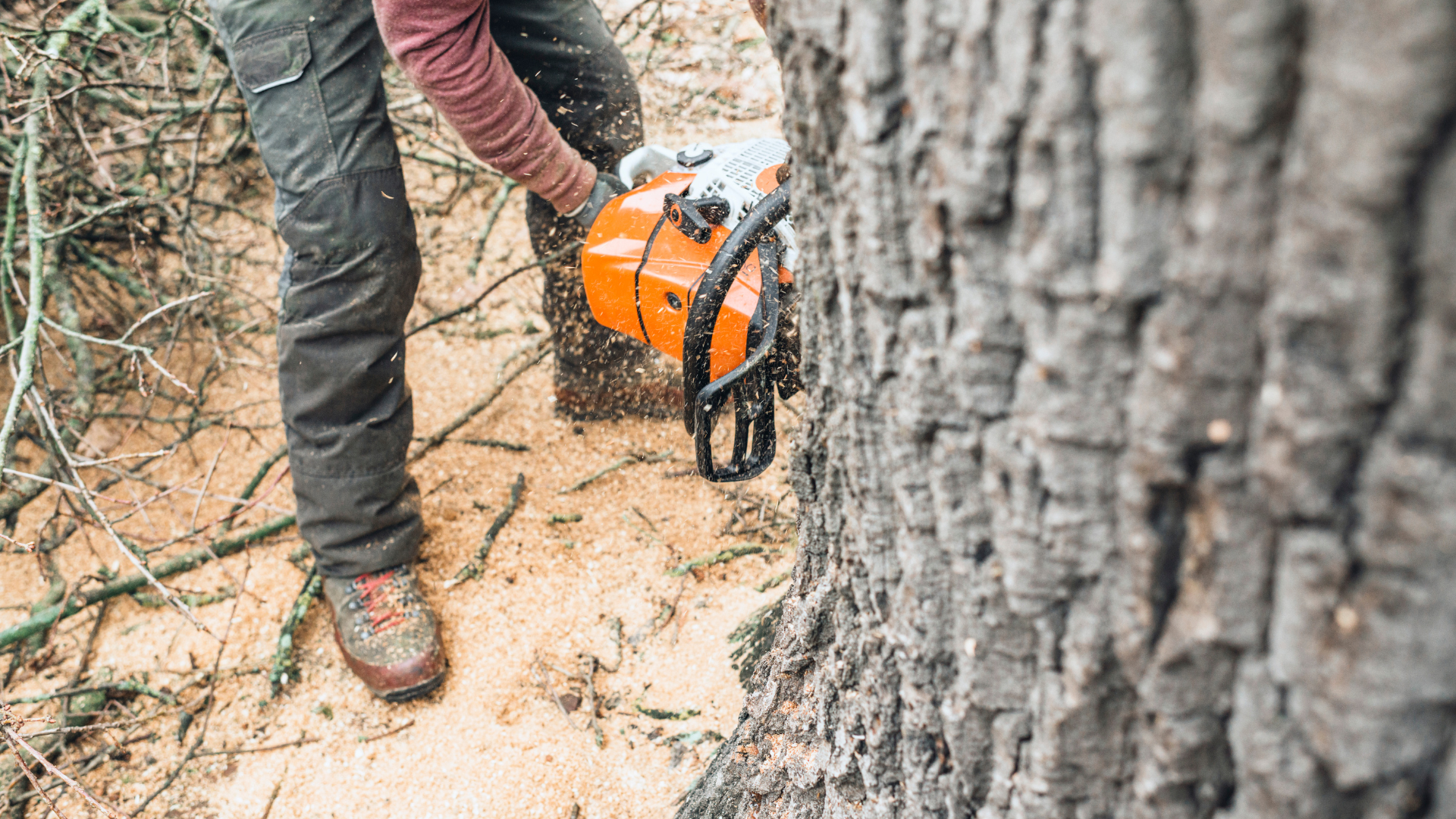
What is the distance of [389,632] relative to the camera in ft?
6.03

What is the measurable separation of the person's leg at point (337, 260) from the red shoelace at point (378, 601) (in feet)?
0.08

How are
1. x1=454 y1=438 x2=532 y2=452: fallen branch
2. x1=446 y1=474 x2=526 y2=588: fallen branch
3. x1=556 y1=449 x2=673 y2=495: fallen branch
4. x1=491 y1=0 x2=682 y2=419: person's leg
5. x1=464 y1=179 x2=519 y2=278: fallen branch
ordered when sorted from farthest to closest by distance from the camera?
1. x1=464 y1=179 x2=519 y2=278: fallen branch
2. x1=454 y1=438 x2=532 y2=452: fallen branch
3. x1=556 y1=449 x2=673 y2=495: fallen branch
4. x1=491 y1=0 x2=682 y2=419: person's leg
5. x1=446 y1=474 x2=526 y2=588: fallen branch

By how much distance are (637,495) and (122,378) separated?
1940mm

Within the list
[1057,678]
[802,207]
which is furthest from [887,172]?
[1057,678]

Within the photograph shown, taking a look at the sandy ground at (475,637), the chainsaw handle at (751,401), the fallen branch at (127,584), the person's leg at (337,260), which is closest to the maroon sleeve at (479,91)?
the person's leg at (337,260)

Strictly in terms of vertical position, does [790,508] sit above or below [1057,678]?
below

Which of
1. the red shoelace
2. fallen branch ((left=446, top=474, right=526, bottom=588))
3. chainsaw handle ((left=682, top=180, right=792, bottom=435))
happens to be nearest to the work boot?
the red shoelace

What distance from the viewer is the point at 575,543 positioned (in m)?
2.12

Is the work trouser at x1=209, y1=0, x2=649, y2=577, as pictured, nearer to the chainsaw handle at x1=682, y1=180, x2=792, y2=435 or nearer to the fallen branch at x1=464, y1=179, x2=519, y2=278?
the chainsaw handle at x1=682, y1=180, x2=792, y2=435

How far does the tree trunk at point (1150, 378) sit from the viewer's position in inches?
17.5

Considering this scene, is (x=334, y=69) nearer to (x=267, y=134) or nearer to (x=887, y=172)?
(x=267, y=134)

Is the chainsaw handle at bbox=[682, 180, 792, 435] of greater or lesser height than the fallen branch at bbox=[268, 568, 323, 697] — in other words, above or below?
above

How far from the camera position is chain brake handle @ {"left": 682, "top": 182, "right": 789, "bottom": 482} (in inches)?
54.2

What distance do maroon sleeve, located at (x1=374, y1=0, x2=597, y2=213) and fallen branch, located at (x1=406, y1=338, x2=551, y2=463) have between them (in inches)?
36.9
